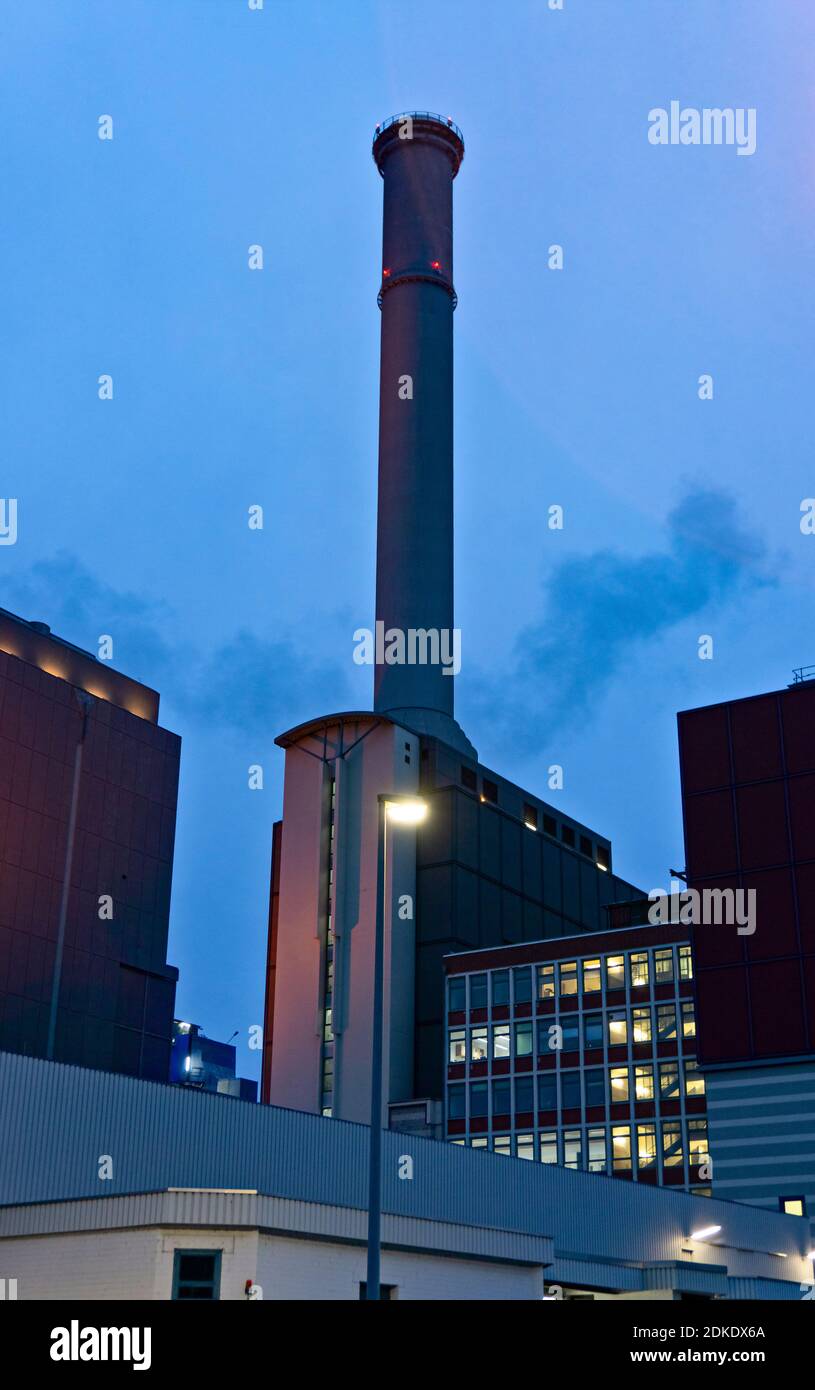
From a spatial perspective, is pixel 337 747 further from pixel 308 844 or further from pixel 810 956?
pixel 810 956

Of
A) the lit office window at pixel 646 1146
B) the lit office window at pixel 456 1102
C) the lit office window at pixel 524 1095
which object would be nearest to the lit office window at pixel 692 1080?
the lit office window at pixel 646 1146

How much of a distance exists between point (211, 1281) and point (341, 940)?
6446cm

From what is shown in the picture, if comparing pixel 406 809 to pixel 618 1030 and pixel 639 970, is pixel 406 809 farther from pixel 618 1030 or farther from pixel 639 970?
pixel 618 1030

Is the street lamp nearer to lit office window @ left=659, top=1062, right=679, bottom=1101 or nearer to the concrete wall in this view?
the concrete wall

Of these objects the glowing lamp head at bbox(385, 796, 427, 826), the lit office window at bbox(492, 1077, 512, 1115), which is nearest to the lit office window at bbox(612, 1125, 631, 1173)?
the lit office window at bbox(492, 1077, 512, 1115)

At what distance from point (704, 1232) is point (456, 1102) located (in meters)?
38.8

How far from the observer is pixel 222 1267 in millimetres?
35844

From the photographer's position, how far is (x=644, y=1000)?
94.6 metres

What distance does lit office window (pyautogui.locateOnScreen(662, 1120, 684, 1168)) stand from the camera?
8969cm

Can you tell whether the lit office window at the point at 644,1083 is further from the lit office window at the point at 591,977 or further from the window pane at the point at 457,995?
the window pane at the point at 457,995

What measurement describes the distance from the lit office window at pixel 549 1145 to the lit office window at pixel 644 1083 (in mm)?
6791

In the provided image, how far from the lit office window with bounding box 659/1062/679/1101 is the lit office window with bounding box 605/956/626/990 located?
19.7ft

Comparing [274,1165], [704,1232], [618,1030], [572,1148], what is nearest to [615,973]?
[618,1030]

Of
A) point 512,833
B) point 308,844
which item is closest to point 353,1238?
point 308,844
